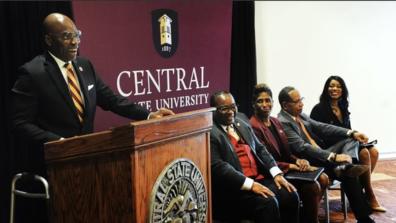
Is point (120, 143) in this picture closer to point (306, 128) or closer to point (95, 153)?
point (95, 153)

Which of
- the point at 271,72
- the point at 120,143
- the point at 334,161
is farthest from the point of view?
the point at 271,72

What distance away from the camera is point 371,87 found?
5426mm

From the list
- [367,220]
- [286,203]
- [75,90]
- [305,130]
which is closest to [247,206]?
[286,203]

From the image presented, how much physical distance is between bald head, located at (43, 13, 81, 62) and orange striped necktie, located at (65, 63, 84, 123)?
7 cm

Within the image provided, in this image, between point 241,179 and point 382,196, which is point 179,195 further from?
point 382,196

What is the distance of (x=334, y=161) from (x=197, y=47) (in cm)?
132

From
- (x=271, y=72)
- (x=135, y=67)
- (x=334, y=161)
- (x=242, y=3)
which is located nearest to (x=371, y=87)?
(x=271, y=72)

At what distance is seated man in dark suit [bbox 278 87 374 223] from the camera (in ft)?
10.6

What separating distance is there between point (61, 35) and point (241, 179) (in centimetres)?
116

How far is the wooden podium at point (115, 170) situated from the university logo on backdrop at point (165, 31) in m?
1.57

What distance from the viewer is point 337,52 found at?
5.23 metres

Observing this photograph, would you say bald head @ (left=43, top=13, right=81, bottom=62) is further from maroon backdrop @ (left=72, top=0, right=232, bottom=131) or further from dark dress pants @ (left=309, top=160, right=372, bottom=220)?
dark dress pants @ (left=309, top=160, right=372, bottom=220)

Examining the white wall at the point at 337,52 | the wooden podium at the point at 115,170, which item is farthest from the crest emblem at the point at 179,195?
the white wall at the point at 337,52

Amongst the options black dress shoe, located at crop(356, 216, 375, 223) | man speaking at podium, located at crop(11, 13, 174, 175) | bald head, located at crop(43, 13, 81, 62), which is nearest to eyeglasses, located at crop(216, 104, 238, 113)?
man speaking at podium, located at crop(11, 13, 174, 175)
